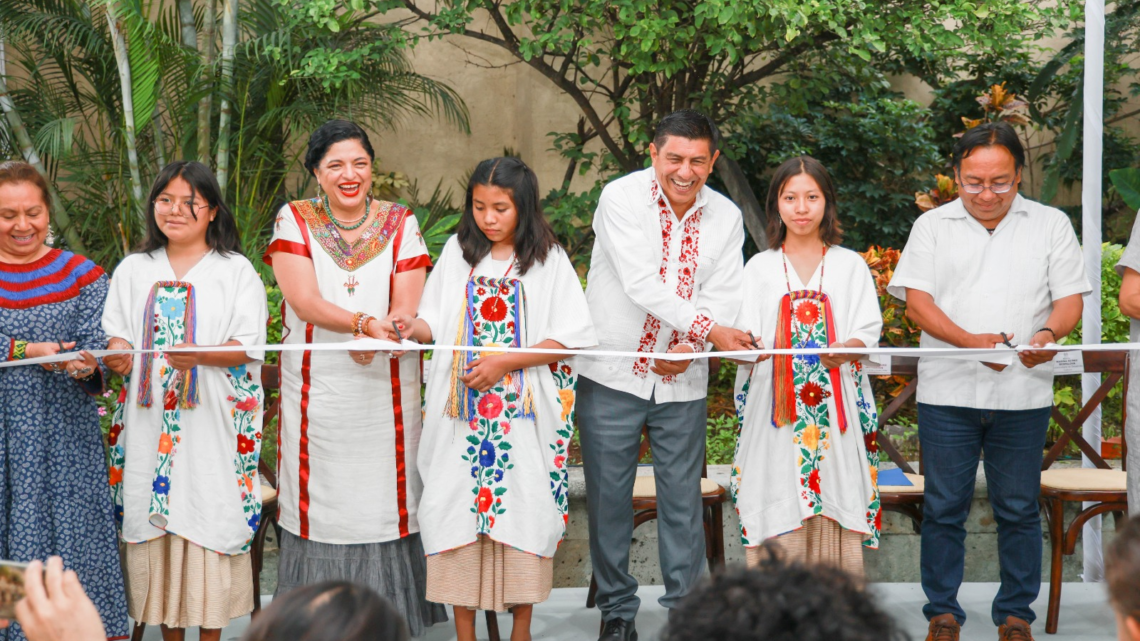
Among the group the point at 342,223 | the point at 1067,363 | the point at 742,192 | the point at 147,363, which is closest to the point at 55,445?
the point at 147,363

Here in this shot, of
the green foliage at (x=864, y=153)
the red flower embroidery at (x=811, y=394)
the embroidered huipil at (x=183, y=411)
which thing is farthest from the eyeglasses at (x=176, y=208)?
the green foliage at (x=864, y=153)

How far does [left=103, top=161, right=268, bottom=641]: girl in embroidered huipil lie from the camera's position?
353 cm

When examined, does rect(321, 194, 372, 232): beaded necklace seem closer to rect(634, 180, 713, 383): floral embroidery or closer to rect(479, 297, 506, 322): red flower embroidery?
rect(479, 297, 506, 322): red flower embroidery

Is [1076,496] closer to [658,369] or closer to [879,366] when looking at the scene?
[879,366]

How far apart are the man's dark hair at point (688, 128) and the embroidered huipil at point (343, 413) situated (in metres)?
0.97

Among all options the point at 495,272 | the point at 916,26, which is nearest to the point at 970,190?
the point at 495,272

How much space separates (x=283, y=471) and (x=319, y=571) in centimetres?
35

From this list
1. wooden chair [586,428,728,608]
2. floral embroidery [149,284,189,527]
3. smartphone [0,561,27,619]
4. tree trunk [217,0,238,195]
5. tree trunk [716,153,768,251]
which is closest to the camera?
smartphone [0,561,27,619]

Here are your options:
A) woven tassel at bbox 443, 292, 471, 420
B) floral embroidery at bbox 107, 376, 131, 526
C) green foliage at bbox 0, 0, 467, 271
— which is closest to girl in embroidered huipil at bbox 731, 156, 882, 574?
woven tassel at bbox 443, 292, 471, 420

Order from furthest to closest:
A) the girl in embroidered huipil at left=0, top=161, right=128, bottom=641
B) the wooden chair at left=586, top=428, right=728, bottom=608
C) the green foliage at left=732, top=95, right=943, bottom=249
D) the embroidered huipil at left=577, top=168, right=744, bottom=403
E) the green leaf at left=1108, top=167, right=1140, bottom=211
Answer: the green foliage at left=732, top=95, right=943, bottom=249 < the green leaf at left=1108, top=167, right=1140, bottom=211 < the wooden chair at left=586, top=428, right=728, bottom=608 < the embroidered huipil at left=577, top=168, right=744, bottom=403 < the girl in embroidered huipil at left=0, top=161, right=128, bottom=641

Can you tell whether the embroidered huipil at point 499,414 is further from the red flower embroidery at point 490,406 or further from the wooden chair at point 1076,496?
the wooden chair at point 1076,496

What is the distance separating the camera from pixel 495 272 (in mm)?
3674

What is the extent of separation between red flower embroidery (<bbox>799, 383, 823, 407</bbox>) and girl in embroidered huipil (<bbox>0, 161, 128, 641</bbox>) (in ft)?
7.43

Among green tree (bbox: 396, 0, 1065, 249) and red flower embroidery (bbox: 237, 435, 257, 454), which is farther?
green tree (bbox: 396, 0, 1065, 249)
